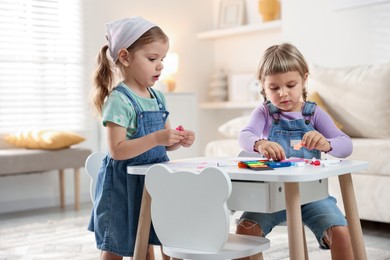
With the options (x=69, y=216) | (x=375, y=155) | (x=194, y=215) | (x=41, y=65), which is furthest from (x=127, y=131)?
(x=41, y=65)

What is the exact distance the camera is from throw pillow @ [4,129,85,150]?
13.3 ft

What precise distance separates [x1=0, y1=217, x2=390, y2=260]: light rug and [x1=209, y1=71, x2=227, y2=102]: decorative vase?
201 centimetres

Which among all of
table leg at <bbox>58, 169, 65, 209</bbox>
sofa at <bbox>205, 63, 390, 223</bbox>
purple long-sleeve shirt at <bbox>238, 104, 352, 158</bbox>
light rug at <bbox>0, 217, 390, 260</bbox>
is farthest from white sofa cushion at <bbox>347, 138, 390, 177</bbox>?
table leg at <bbox>58, 169, 65, 209</bbox>

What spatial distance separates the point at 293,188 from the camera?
1498 millimetres

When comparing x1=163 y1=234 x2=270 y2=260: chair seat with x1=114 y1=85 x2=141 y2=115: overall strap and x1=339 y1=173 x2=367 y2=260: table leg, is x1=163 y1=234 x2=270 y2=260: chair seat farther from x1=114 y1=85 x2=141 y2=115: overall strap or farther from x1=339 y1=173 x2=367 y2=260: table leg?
x1=114 y1=85 x2=141 y2=115: overall strap

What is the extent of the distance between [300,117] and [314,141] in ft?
0.70

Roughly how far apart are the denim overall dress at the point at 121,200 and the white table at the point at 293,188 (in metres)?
0.09

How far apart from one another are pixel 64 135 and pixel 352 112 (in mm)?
1844

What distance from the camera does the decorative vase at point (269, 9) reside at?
4922 mm

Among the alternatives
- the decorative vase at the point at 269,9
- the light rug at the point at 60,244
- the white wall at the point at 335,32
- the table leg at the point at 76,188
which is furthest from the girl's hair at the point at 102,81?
the decorative vase at the point at 269,9

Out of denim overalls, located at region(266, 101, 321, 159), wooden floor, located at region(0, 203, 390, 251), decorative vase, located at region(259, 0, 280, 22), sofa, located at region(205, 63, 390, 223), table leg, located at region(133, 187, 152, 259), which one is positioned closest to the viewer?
table leg, located at region(133, 187, 152, 259)

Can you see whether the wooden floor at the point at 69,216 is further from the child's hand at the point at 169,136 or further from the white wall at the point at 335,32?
the child's hand at the point at 169,136

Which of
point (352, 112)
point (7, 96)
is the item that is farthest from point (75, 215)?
point (352, 112)

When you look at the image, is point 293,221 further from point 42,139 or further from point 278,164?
point 42,139
